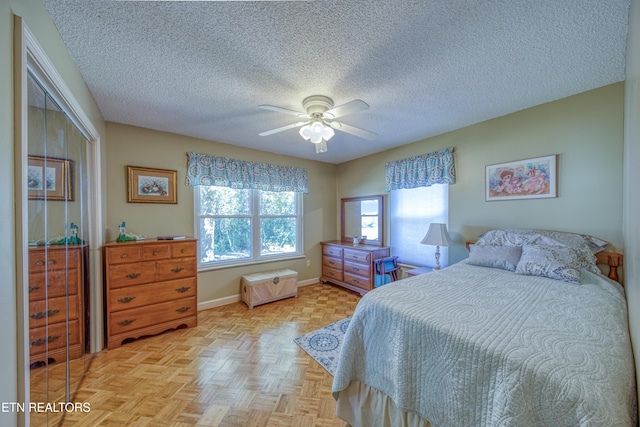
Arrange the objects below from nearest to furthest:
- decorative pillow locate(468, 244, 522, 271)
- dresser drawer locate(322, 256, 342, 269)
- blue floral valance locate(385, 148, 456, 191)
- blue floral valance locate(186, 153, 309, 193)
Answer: decorative pillow locate(468, 244, 522, 271), blue floral valance locate(385, 148, 456, 191), blue floral valance locate(186, 153, 309, 193), dresser drawer locate(322, 256, 342, 269)

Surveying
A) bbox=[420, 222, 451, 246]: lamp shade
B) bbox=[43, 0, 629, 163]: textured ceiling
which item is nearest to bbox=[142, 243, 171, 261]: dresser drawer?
bbox=[43, 0, 629, 163]: textured ceiling

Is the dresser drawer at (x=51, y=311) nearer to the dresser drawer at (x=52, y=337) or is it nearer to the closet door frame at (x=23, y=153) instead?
the dresser drawer at (x=52, y=337)

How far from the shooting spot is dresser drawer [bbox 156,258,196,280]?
8.32ft

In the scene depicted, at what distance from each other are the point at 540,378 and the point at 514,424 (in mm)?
186

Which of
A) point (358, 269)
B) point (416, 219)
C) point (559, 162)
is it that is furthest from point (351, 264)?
point (559, 162)

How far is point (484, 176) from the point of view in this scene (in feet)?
9.00

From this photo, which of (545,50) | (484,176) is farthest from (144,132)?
(484,176)

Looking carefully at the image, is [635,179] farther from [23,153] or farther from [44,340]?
[44,340]

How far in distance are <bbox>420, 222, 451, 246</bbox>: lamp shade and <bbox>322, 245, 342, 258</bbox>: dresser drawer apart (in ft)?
5.12

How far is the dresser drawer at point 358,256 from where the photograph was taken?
356 centimetres

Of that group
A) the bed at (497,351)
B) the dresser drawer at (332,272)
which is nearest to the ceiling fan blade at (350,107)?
the bed at (497,351)

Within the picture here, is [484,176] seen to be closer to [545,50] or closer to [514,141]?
[514,141]

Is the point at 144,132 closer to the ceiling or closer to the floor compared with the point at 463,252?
closer to the ceiling

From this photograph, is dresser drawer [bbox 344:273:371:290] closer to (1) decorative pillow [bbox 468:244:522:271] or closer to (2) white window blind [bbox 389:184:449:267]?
(2) white window blind [bbox 389:184:449:267]
